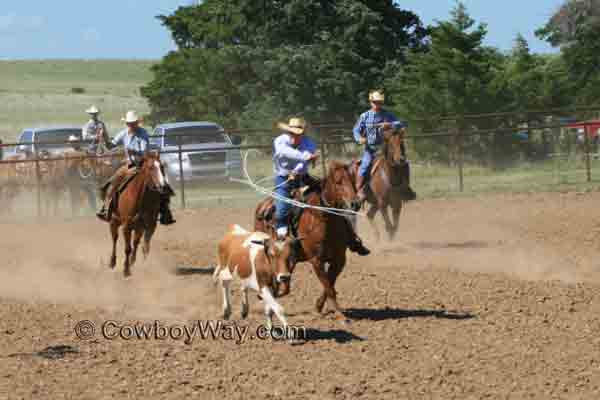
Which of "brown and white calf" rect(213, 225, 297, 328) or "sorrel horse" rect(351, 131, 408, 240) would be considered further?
"sorrel horse" rect(351, 131, 408, 240)

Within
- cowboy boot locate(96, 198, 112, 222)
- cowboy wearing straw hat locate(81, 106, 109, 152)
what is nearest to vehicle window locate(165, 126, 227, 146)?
cowboy wearing straw hat locate(81, 106, 109, 152)

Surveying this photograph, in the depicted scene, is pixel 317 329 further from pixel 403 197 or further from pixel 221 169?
pixel 221 169

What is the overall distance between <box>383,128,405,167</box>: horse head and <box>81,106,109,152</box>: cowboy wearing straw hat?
18.2 ft

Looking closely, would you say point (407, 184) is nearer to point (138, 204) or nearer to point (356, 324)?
point (138, 204)

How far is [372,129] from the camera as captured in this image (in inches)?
593

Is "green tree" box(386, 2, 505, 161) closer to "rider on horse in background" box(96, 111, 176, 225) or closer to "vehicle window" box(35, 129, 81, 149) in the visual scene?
"vehicle window" box(35, 129, 81, 149)

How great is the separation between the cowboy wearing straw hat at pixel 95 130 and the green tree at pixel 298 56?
14.0m

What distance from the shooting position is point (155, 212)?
45.1 ft

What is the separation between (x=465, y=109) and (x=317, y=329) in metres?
19.3

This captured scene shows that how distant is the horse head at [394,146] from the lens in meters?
14.7

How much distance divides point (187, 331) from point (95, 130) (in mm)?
11024

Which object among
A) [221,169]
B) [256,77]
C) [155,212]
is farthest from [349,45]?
[155,212]

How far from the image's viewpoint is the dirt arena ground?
7680 mm

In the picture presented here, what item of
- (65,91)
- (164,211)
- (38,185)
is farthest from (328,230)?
(65,91)
